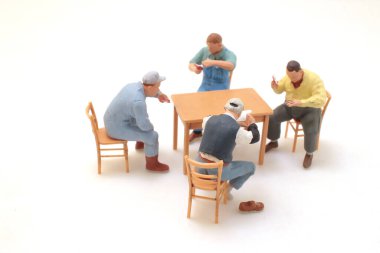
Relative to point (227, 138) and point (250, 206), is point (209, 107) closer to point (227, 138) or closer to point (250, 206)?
point (227, 138)

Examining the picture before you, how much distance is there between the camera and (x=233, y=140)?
14.0ft

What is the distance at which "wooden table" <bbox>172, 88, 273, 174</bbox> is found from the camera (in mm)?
4922

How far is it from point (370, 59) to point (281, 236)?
15.8 ft

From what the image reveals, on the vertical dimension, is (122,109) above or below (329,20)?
below

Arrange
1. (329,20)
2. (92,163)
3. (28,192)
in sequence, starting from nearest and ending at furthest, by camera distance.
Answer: (28,192), (92,163), (329,20)

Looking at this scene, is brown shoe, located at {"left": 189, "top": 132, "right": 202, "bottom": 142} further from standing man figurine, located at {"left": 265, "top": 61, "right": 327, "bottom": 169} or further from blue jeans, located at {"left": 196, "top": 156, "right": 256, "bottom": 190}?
blue jeans, located at {"left": 196, "top": 156, "right": 256, "bottom": 190}

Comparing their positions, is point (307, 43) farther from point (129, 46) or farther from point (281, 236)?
point (281, 236)

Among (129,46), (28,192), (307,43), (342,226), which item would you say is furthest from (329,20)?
(28,192)

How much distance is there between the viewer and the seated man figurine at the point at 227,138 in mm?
4203

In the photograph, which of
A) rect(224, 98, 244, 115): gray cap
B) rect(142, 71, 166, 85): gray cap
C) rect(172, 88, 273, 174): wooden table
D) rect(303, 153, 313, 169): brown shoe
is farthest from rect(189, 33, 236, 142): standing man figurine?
rect(303, 153, 313, 169): brown shoe

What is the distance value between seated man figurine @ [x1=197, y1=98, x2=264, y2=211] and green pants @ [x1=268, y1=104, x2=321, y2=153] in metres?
0.96

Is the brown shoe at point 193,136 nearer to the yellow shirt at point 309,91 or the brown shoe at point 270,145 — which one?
the brown shoe at point 270,145

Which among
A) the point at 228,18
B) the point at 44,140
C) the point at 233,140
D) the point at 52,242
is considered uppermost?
the point at 228,18

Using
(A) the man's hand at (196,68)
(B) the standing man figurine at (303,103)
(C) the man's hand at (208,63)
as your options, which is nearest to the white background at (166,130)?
(B) the standing man figurine at (303,103)
